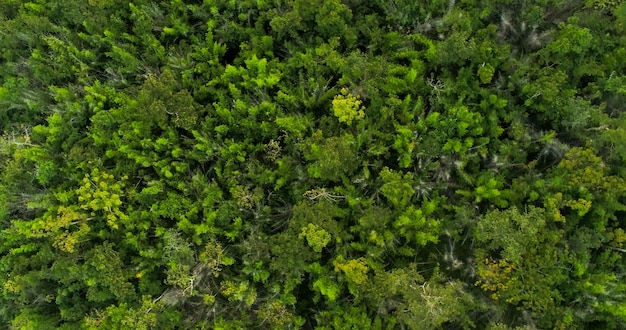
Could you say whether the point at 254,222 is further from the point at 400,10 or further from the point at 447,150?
the point at 400,10

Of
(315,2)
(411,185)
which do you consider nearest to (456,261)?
(411,185)

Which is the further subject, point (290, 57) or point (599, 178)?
point (290, 57)

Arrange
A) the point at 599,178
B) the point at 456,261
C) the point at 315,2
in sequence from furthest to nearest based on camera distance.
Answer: the point at 315,2 < the point at 456,261 < the point at 599,178

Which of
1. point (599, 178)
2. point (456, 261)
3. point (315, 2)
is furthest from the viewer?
point (315, 2)

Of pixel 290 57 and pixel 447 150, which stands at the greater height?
pixel 290 57

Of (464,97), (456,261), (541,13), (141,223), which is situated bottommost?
(456,261)

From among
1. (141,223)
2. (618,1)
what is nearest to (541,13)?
(618,1)

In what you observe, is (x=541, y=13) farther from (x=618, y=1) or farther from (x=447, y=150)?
(x=447, y=150)
